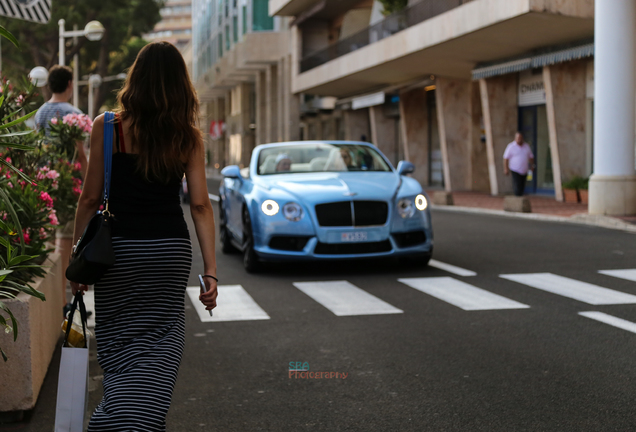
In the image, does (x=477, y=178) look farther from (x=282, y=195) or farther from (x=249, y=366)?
(x=249, y=366)

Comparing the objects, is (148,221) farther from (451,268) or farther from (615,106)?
(615,106)

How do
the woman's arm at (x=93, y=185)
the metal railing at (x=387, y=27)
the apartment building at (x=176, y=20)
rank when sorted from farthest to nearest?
the apartment building at (x=176, y=20) < the metal railing at (x=387, y=27) < the woman's arm at (x=93, y=185)

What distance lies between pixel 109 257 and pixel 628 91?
15068mm

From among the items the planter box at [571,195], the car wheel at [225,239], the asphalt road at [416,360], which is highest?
the planter box at [571,195]

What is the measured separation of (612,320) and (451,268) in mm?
3274

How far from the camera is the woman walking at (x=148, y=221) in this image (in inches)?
119

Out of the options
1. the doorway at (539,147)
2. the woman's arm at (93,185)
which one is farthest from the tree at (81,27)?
the woman's arm at (93,185)

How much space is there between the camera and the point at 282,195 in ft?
31.2

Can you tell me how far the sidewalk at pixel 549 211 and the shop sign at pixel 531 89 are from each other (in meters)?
2.91

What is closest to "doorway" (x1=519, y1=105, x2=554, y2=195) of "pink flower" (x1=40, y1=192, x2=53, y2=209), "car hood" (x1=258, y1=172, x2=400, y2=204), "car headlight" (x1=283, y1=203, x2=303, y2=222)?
"car hood" (x1=258, y1=172, x2=400, y2=204)

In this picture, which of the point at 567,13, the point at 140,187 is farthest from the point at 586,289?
the point at 567,13

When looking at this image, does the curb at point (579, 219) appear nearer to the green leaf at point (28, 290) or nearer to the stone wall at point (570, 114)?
the stone wall at point (570, 114)

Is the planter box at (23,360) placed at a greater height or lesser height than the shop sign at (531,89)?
lesser

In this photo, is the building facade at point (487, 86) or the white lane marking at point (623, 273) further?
the building facade at point (487, 86)
